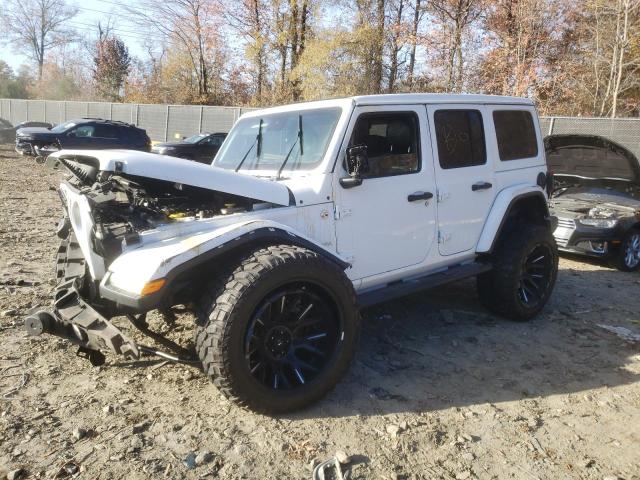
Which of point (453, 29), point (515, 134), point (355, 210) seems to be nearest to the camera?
point (355, 210)

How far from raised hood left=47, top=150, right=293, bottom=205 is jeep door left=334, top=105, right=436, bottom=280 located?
1.63 ft

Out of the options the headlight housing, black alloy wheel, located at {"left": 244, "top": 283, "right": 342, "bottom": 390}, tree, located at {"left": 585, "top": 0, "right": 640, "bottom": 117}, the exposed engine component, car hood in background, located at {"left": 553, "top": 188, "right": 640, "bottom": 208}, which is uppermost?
tree, located at {"left": 585, "top": 0, "right": 640, "bottom": 117}

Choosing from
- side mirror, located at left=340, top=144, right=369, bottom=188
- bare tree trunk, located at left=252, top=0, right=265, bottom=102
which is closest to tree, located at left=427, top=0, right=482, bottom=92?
bare tree trunk, located at left=252, top=0, right=265, bottom=102

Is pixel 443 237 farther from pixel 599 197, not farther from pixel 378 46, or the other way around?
pixel 378 46

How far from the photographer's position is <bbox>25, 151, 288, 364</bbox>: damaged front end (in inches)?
106

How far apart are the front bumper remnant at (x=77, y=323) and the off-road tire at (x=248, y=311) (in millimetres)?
422

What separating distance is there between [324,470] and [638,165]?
21.8ft

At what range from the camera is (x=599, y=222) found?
22.3ft

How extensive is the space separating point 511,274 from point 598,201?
3459 millimetres

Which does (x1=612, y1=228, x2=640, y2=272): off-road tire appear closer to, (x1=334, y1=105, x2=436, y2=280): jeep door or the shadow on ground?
the shadow on ground

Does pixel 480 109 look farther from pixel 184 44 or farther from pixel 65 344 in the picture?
pixel 184 44

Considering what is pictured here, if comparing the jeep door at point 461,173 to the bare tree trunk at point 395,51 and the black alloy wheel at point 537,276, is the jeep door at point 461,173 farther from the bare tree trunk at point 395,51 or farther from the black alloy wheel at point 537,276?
the bare tree trunk at point 395,51

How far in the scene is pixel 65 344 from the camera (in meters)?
3.74

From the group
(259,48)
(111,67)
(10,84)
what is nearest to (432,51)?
(259,48)
